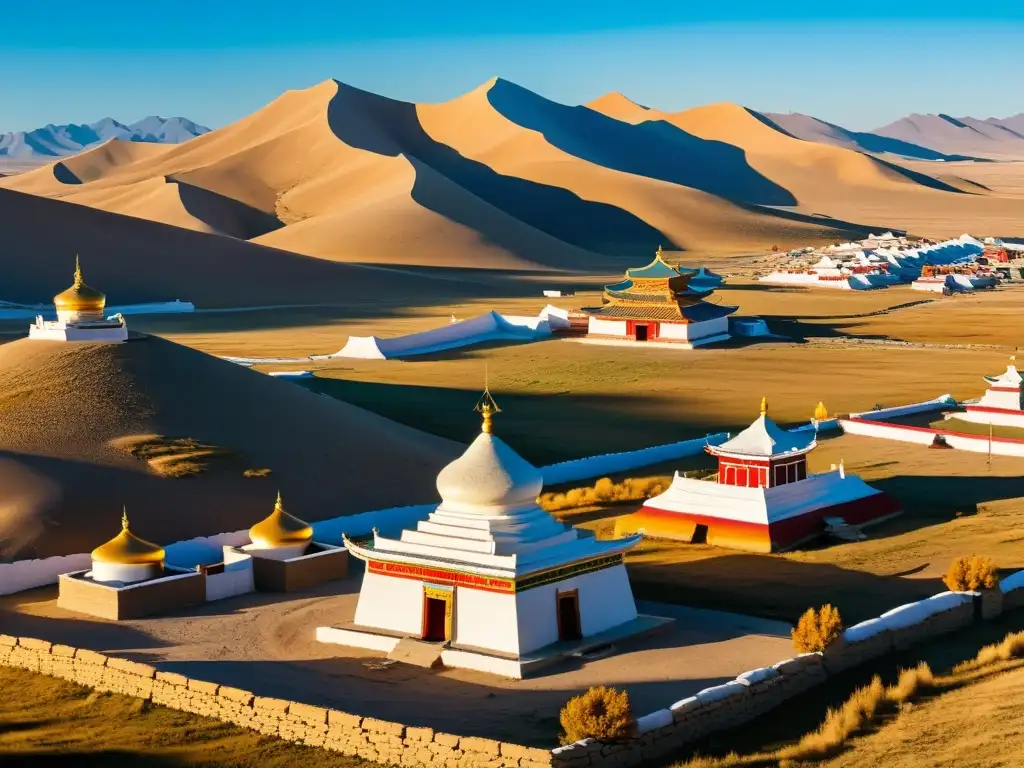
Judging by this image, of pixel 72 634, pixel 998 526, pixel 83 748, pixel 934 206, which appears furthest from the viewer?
pixel 934 206

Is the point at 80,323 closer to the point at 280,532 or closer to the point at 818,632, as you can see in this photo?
the point at 280,532

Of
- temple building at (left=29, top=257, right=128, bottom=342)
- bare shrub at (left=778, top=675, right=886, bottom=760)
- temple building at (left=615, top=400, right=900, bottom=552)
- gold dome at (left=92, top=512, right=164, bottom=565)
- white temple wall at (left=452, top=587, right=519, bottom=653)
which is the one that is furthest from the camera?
temple building at (left=29, top=257, right=128, bottom=342)

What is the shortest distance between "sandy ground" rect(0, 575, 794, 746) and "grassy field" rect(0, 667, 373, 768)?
3.54ft

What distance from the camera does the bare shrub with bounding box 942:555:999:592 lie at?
2088cm

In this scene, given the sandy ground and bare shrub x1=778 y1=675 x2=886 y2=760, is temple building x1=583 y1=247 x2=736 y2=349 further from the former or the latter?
bare shrub x1=778 y1=675 x2=886 y2=760

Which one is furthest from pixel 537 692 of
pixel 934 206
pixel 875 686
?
pixel 934 206

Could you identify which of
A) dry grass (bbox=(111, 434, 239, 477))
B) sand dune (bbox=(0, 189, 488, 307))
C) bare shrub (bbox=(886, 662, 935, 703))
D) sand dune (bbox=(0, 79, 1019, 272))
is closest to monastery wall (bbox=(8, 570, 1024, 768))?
bare shrub (bbox=(886, 662, 935, 703))

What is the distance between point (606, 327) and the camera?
56.8m

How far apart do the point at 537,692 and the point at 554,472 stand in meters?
13.9

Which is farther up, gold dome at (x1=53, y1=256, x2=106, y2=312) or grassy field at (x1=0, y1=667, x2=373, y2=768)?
gold dome at (x1=53, y1=256, x2=106, y2=312)

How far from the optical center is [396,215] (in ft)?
378

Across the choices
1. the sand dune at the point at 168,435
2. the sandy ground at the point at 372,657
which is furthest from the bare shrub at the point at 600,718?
the sand dune at the point at 168,435

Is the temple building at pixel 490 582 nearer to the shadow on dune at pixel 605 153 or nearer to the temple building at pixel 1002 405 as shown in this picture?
the temple building at pixel 1002 405

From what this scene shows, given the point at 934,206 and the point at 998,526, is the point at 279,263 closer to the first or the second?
the point at 998,526
